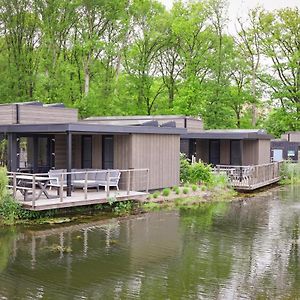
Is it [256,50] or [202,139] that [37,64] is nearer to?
[202,139]

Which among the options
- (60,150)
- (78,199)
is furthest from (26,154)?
(78,199)

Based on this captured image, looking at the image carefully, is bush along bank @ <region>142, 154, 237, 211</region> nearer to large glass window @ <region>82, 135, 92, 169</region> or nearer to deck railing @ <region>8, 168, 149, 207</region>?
deck railing @ <region>8, 168, 149, 207</region>

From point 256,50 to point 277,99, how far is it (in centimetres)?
457

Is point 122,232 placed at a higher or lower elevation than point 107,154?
lower

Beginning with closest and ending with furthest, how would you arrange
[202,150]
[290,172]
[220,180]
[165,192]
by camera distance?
[165,192]
[220,180]
[202,150]
[290,172]

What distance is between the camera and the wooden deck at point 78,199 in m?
14.8

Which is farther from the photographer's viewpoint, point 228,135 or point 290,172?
point 290,172

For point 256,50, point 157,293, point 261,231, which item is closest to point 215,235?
point 261,231

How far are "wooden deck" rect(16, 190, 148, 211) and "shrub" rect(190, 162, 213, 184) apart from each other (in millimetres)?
4708

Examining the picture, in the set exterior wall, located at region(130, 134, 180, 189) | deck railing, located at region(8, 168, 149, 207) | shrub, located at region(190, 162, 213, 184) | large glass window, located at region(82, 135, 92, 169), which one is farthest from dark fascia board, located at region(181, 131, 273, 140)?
deck railing, located at region(8, 168, 149, 207)

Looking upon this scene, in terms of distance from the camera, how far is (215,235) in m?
13.5

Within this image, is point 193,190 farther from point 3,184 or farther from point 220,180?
point 3,184

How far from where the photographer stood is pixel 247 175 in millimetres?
23969

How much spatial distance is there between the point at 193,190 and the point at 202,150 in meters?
7.84
